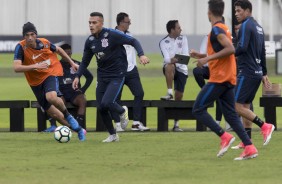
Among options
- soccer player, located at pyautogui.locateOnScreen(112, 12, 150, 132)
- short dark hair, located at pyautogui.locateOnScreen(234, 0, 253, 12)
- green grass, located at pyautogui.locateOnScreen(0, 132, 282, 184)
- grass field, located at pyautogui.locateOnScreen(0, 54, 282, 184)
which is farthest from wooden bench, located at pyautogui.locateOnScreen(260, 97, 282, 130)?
short dark hair, located at pyautogui.locateOnScreen(234, 0, 253, 12)

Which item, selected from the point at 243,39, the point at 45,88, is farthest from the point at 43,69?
the point at 243,39

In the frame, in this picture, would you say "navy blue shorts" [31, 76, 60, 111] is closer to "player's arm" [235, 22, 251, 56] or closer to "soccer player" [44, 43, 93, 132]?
"soccer player" [44, 43, 93, 132]

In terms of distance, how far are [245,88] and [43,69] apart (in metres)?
3.81

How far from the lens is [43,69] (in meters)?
17.1

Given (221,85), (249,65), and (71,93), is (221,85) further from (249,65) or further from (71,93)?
(71,93)

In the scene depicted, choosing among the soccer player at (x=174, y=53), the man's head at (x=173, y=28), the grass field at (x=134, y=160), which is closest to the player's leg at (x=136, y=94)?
the soccer player at (x=174, y=53)

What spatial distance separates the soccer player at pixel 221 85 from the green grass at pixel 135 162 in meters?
0.28

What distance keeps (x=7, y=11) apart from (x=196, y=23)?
11185mm

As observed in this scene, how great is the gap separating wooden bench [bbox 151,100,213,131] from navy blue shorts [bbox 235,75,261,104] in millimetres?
4873

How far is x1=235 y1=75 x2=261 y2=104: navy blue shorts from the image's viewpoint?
1479cm

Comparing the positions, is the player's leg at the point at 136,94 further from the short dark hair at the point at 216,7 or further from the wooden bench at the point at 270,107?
the short dark hair at the point at 216,7

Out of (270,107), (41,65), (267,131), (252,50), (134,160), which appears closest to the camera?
(134,160)

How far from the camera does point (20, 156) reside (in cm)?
1418

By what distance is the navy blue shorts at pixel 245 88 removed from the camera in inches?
582
